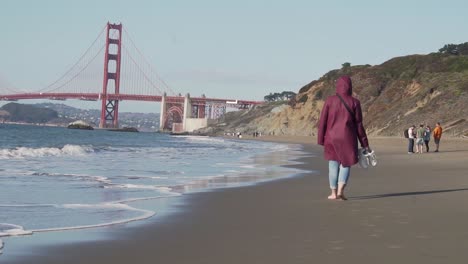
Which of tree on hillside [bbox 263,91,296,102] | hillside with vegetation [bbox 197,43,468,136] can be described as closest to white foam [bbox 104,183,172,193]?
hillside with vegetation [bbox 197,43,468,136]

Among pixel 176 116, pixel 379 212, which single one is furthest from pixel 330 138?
pixel 176 116

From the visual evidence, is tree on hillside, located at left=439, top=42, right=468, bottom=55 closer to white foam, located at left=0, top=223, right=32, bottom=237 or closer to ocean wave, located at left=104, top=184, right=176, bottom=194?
ocean wave, located at left=104, top=184, right=176, bottom=194

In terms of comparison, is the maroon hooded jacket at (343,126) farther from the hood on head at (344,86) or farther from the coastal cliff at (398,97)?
the coastal cliff at (398,97)

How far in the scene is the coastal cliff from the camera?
47562mm

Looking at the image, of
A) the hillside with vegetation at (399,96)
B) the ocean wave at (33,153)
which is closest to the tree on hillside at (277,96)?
the hillside with vegetation at (399,96)

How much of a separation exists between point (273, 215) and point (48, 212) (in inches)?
77.4

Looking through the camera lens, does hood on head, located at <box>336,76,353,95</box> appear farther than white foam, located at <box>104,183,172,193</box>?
No

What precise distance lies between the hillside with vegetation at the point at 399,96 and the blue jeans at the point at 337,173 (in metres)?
32.2

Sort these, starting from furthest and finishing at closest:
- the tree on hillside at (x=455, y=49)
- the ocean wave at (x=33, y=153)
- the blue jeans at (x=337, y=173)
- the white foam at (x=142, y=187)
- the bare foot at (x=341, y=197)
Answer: the tree on hillside at (x=455, y=49)
the ocean wave at (x=33, y=153)
the white foam at (x=142, y=187)
the bare foot at (x=341, y=197)
the blue jeans at (x=337, y=173)

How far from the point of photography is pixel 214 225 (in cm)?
598

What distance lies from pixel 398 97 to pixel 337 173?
53.9 metres

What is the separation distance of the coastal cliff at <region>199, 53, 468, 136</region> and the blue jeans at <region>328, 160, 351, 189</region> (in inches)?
1257

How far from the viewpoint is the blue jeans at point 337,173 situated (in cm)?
781

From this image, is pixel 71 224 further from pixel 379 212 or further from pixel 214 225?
pixel 379 212
